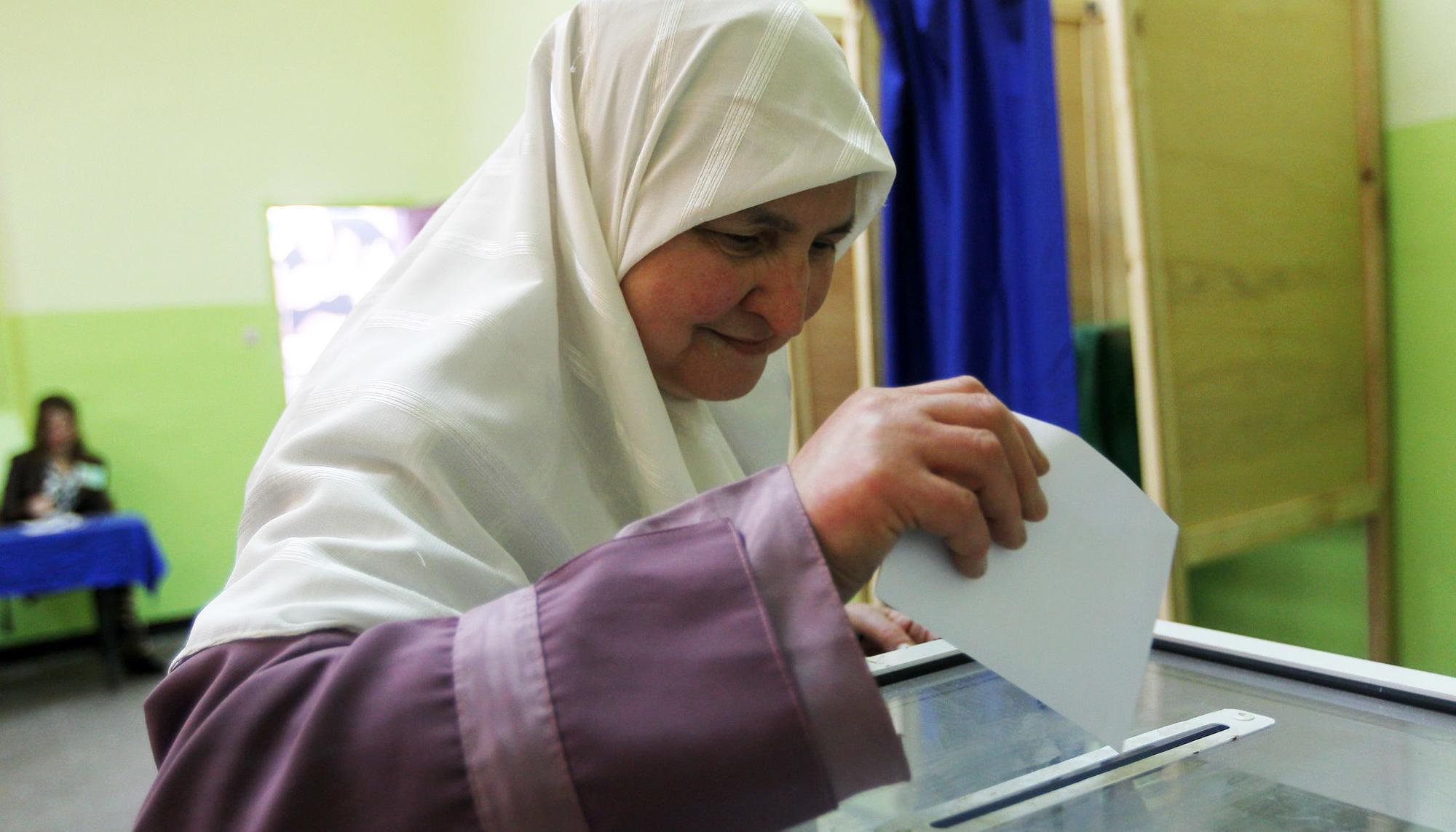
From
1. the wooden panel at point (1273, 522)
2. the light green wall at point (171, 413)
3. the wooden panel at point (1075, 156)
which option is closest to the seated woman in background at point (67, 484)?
the light green wall at point (171, 413)

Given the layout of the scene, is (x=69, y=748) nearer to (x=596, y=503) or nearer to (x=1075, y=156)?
(x=596, y=503)

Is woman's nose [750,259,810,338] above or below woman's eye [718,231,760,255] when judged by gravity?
below

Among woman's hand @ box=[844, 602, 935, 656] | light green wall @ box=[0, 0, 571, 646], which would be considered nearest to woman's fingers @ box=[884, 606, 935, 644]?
woman's hand @ box=[844, 602, 935, 656]

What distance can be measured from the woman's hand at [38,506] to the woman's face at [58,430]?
0.26 meters

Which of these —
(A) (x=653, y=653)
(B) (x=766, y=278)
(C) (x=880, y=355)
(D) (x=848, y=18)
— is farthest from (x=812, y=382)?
(A) (x=653, y=653)

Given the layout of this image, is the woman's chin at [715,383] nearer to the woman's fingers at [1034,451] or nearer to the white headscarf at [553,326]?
the white headscarf at [553,326]

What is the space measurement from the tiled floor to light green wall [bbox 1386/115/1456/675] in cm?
301

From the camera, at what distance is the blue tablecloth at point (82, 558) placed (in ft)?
13.3

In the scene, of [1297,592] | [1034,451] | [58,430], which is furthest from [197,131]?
[1034,451]

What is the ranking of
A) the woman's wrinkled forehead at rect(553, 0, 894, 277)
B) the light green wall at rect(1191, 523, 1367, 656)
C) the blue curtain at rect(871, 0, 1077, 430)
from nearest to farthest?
the woman's wrinkled forehead at rect(553, 0, 894, 277)
the blue curtain at rect(871, 0, 1077, 430)
the light green wall at rect(1191, 523, 1367, 656)

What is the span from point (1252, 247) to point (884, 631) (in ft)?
2.83

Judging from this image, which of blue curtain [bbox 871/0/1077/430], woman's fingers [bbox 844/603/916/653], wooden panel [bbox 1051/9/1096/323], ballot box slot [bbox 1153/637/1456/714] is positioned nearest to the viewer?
ballot box slot [bbox 1153/637/1456/714]

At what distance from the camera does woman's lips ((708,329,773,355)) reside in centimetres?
89

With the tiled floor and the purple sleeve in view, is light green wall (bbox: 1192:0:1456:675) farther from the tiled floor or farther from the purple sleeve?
the tiled floor
